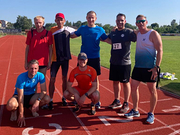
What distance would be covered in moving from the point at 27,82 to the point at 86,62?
1.30 metres

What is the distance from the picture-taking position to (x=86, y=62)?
12.0 ft

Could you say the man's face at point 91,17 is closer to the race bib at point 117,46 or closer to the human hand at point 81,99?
the race bib at point 117,46

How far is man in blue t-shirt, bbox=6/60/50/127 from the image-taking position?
3238 millimetres

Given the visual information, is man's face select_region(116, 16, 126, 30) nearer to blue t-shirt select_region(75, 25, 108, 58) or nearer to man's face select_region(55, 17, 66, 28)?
blue t-shirt select_region(75, 25, 108, 58)

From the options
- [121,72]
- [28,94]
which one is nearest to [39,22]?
[28,94]

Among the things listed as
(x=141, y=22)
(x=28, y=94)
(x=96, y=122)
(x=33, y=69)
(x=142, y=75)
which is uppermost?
(x=141, y=22)

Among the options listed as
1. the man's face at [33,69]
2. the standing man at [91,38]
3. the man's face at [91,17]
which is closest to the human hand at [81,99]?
the standing man at [91,38]

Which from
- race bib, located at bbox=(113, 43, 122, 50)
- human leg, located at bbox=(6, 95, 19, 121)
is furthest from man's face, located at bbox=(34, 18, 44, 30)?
race bib, located at bbox=(113, 43, 122, 50)

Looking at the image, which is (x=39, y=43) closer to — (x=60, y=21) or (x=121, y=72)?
(x=60, y=21)

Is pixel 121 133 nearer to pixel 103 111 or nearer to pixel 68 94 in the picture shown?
pixel 103 111

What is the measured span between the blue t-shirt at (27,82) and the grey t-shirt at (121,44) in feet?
5.55

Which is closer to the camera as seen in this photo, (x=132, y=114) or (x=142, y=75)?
(x=142, y=75)

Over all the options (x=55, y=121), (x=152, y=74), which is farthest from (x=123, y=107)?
(x=55, y=121)

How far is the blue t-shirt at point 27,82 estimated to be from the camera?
3.29 meters
